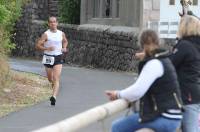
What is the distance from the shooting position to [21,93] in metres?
14.2

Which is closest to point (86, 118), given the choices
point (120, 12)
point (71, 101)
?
point (71, 101)

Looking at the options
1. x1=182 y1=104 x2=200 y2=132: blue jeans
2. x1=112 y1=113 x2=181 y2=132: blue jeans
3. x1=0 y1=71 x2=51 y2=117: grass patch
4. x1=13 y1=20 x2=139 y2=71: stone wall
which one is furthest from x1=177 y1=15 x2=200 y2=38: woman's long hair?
x1=13 y1=20 x2=139 y2=71: stone wall

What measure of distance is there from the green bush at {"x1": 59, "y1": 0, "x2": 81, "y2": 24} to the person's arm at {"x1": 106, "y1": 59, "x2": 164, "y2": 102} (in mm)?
22581

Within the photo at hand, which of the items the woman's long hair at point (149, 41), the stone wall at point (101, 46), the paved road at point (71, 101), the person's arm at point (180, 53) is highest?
the woman's long hair at point (149, 41)

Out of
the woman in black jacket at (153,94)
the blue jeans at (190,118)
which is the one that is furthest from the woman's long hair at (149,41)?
the blue jeans at (190,118)

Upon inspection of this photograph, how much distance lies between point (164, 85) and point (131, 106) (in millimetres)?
391

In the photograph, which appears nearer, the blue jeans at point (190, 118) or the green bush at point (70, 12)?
the blue jeans at point (190, 118)

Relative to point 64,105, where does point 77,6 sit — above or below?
above

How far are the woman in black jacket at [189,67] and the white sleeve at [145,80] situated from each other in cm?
90

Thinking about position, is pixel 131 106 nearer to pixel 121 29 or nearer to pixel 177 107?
pixel 177 107

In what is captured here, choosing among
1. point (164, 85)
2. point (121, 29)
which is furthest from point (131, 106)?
point (121, 29)

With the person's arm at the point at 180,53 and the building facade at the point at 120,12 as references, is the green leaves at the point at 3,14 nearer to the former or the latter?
the building facade at the point at 120,12

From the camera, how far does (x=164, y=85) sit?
5852mm

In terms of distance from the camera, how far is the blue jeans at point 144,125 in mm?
5816
